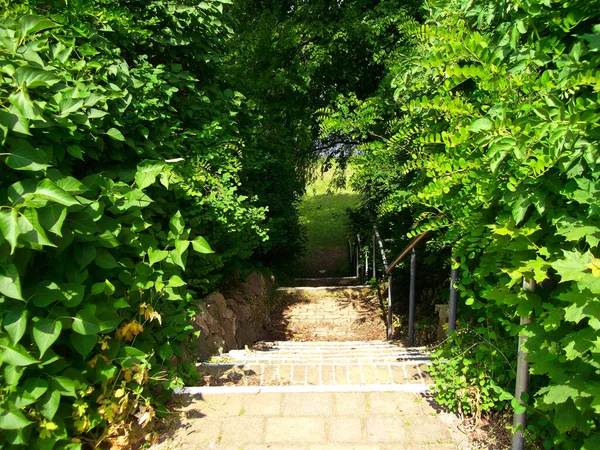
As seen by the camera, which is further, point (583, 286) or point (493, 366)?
point (493, 366)

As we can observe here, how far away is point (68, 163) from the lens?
6.70ft

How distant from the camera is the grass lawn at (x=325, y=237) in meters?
11.1

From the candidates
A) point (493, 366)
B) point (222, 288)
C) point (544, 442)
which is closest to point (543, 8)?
point (493, 366)

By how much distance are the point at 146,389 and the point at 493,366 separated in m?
1.78

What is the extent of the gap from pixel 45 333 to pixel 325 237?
1248 cm

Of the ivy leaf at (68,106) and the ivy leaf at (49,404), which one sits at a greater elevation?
the ivy leaf at (68,106)

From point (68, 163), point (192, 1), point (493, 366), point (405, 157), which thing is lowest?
point (493, 366)

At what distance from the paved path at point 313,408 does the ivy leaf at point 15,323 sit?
3.12 ft

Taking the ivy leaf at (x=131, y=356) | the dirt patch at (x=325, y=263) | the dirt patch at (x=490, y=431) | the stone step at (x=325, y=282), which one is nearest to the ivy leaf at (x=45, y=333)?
the ivy leaf at (x=131, y=356)

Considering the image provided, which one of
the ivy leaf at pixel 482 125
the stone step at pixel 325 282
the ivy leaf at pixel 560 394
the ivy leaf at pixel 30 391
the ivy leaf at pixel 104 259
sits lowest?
the stone step at pixel 325 282

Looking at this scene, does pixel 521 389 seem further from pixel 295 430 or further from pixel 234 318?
pixel 234 318

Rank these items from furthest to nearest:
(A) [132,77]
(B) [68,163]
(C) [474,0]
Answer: (A) [132,77] < (C) [474,0] < (B) [68,163]

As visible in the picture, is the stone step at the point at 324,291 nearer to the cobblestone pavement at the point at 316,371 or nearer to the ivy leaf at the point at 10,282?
the cobblestone pavement at the point at 316,371

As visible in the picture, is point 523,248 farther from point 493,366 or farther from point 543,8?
point 543,8
